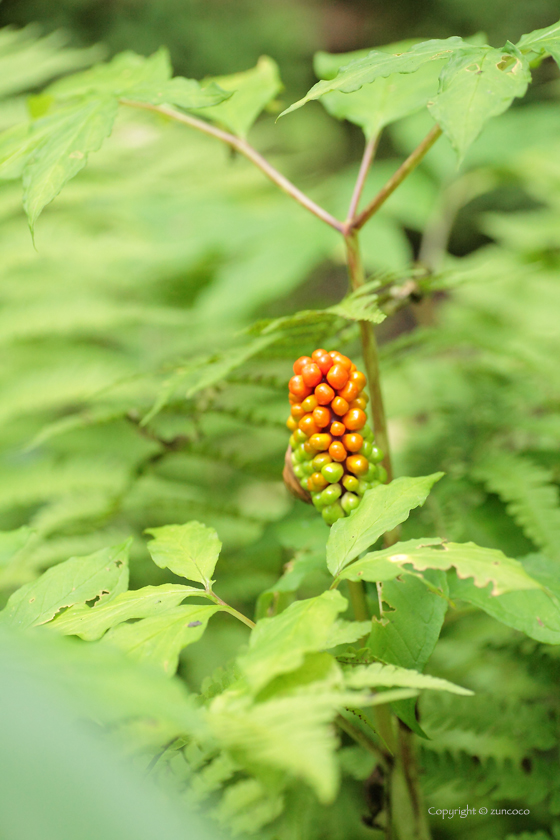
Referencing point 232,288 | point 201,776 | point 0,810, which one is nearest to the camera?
point 0,810

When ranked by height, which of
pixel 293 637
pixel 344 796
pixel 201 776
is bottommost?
pixel 344 796

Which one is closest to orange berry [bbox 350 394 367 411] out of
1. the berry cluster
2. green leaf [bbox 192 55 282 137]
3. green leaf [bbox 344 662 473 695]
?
the berry cluster

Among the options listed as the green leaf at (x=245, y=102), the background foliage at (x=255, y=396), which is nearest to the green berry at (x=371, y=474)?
the background foliage at (x=255, y=396)

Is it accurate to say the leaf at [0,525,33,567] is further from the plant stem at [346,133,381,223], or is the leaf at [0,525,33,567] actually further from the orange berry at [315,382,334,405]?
the plant stem at [346,133,381,223]

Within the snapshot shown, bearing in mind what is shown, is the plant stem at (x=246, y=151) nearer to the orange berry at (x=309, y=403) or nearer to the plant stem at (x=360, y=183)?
the plant stem at (x=360, y=183)

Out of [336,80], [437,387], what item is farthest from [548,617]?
[437,387]

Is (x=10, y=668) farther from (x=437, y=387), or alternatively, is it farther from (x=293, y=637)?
(x=437, y=387)

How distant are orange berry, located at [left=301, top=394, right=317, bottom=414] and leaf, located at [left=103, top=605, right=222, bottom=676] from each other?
0.19 m

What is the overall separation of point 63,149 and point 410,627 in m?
0.56

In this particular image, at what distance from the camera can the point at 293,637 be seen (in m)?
0.39

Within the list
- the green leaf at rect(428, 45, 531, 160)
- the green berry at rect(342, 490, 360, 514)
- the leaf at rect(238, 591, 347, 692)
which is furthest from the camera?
the green berry at rect(342, 490, 360, 514)

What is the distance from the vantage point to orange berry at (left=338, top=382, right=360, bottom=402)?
53 cm

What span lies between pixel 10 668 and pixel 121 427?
4.01 feet

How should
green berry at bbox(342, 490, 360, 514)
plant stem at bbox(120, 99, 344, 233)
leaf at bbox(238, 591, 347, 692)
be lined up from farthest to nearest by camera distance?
plant stem at bbox(120, 99, 344, 233) < green berry at bbox(342, 490, 360, 514) < leaf at bbox(238, 591, 347, 692)
